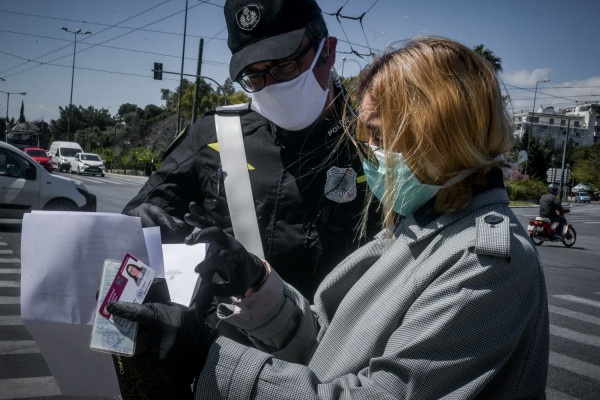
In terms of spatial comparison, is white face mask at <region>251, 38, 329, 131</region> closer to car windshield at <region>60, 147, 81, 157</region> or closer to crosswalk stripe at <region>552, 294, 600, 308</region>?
crosswalk stripe at <region>552, 294, 600, 308</region>

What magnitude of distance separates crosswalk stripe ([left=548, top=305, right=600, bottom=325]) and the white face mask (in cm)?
552

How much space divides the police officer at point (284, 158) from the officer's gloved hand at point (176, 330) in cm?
61

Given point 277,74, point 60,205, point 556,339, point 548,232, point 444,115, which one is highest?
point 277,74

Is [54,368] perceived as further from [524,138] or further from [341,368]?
[524,138]

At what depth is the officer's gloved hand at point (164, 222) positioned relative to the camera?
4.80ft

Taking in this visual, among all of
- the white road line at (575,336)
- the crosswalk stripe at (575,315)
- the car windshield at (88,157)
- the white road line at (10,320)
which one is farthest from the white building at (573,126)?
the white road line at (10,320)

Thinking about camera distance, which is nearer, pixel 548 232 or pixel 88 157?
pixel 548 232

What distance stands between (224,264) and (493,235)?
0.57 meters

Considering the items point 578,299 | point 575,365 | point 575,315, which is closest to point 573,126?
point 578,299

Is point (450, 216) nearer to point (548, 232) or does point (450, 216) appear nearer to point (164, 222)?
point (164, 222)

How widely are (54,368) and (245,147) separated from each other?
3.19ft

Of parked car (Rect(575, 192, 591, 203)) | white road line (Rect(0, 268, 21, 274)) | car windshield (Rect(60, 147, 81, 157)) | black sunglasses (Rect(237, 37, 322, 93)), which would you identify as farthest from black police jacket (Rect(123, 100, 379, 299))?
parked car (Rect(575, 192, 591, 203))

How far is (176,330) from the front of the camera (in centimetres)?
104

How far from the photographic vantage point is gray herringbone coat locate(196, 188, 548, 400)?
3.23 ft
